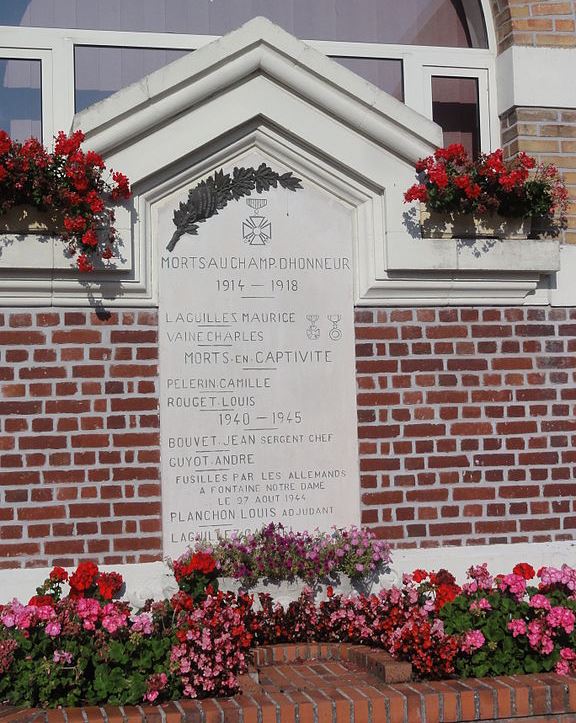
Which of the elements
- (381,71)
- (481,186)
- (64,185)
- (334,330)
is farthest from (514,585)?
(381,71)

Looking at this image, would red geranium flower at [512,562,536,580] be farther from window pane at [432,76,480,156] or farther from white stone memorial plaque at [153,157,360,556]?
window pane at [432,76,480,156]

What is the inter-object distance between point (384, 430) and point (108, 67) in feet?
9.07

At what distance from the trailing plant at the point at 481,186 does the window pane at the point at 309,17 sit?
1.21m

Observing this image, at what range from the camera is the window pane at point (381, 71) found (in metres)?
6.69

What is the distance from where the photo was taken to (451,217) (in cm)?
602

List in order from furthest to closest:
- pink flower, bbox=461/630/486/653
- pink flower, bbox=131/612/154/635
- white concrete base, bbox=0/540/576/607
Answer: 1. white concrete base, bbox=0/540/576/607
2. pink flower, bbox=461/630/486/653
3. pink flower, bbox=131/612/154/635

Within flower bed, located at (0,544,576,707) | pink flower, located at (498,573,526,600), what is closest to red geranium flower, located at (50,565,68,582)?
flower bed, located at (0,544,576,707)

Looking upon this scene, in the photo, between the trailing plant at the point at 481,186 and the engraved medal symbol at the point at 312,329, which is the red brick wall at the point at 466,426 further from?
the trailing plant at the point at 481,186

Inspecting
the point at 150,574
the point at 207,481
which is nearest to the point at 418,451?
the point at 207,481

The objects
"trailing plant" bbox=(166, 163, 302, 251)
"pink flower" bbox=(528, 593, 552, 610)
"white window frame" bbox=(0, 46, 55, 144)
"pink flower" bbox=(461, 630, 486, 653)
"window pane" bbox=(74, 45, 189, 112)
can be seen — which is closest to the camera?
"pink flower" bbox=(461, 630, 486, 653)

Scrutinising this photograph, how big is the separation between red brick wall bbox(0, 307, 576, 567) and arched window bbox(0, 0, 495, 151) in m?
1.40

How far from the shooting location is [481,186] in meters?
5.93

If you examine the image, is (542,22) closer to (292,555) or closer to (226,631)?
(292,555)

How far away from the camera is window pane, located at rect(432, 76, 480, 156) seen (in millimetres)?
6699
